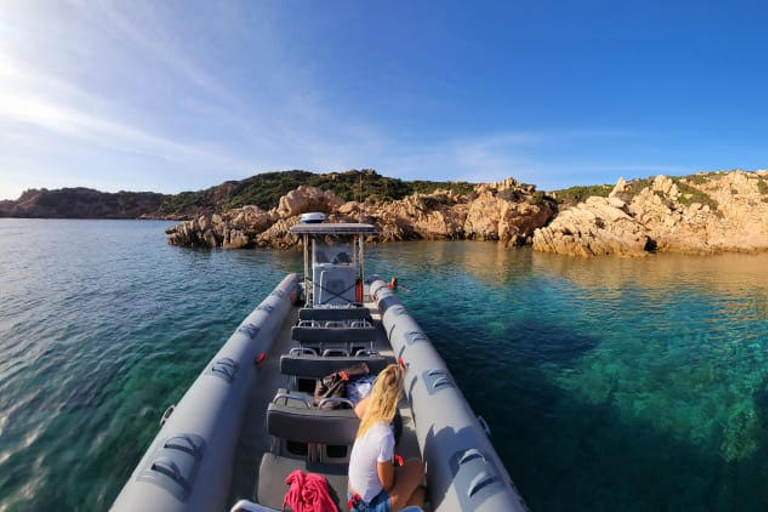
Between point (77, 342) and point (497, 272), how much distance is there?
20.1 metres

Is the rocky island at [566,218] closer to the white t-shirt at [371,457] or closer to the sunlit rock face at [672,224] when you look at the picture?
the sunlit rock face at [672,224]

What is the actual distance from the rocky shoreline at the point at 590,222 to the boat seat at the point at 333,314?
29778 mm

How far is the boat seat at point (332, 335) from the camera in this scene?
6.21 meters

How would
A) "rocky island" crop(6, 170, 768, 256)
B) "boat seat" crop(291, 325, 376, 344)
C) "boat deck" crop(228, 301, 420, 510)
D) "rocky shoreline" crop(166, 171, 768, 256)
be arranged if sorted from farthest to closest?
"rocky island" crop(6, 170, 768, 256)
"rocky shoreline" crop(166, 171, 768, 256)
"boat seat" crop(291, 325, 376, 344)
"boat deck" crop(228, 301, 420, 510)

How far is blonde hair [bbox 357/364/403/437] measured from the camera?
303cm

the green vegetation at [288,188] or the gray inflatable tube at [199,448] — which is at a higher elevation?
the green vegetation at [288,188]

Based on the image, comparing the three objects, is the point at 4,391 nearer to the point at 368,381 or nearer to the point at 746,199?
the point at 368,381

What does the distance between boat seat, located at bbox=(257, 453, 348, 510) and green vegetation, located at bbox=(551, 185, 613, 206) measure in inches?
2166

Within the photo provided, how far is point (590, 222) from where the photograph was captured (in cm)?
3431

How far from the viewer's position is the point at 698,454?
5723 millimetres

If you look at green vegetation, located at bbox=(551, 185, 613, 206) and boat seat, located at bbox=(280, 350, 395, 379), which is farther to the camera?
green vegetation, located at bbox=(551, 185, 613, 206)

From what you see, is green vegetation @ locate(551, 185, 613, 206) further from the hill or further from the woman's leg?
the woman's leg

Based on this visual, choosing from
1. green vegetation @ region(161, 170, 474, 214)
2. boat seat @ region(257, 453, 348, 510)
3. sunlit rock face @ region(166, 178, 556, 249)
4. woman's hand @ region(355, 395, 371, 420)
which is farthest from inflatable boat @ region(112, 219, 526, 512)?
green vegetation @ region(161, 170, 474, 214)

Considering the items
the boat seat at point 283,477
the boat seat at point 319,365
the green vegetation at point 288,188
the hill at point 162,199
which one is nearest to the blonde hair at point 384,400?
the boat seat at point 283,477
